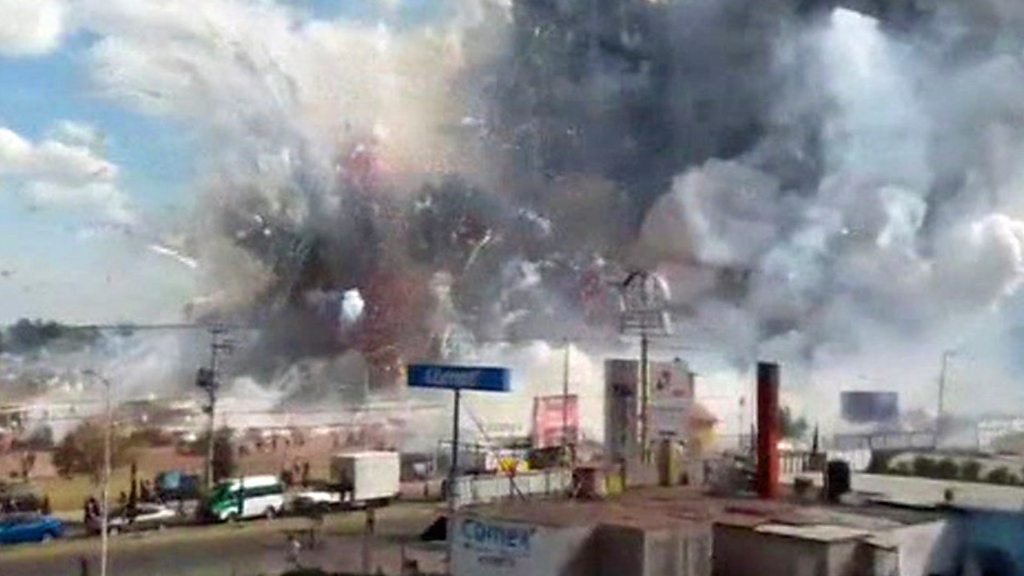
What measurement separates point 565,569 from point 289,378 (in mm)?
54340

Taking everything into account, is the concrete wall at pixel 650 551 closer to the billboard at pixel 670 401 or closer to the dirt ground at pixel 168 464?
the billboard at pixel 670 401

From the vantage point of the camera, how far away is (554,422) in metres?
61.7

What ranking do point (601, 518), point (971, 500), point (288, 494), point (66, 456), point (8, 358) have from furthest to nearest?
1. point (8, 358)
2. point (66, 456)
3. point (288, 494)
4. point (971, 500)
5. point (601, 518)

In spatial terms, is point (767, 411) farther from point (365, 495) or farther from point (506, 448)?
point (506, 448)

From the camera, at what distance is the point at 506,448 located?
5903 cm

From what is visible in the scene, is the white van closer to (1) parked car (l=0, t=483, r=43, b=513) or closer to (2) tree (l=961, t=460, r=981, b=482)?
(1) parked car (l=0, t=483, r=43, b=513)

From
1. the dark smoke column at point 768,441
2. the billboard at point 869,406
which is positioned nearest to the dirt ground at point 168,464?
the billboard at point 869,406

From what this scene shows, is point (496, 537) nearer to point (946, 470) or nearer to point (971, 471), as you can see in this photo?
point (946, 470)

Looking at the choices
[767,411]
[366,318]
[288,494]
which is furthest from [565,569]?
[366,318]

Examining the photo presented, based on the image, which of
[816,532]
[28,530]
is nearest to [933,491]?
[816,532]

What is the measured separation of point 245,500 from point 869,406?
36789mm

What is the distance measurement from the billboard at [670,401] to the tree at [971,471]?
29.7ft

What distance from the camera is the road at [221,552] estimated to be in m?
32.2

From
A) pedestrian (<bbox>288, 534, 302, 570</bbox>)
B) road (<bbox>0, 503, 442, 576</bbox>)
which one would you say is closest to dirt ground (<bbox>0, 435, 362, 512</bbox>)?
road (<bbox>0, 503, 442, 576</bbox>)
